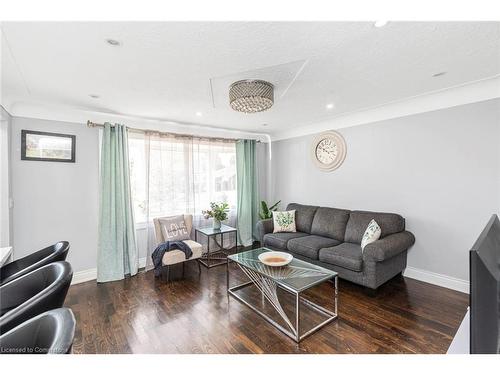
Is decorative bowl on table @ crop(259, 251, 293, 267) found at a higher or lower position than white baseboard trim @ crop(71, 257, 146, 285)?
higher

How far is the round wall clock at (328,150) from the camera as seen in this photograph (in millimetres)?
3840

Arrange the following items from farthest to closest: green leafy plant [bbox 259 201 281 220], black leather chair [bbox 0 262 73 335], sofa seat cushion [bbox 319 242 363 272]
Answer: green leafy plant [bbox 259 201 281 220]
sofa seat cushion [bbox 319 242 363 272]
black leather chair [bbox 0 262 73 335]

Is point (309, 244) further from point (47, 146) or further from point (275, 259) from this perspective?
point (47, 146)

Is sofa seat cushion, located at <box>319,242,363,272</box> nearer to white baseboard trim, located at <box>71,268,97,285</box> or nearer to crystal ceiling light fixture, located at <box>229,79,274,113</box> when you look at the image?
crystal ceiling light fixture, located at <box>229,79,274,113</box>

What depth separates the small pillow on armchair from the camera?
140 inches

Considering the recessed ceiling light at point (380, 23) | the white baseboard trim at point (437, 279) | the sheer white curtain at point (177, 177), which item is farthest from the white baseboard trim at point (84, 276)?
the white baseboard trim at point (437, 279)

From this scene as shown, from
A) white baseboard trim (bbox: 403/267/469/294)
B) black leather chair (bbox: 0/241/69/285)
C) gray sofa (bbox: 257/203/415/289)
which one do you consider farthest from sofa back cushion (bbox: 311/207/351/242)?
black leather chair (bbox: 0/241/69/285)

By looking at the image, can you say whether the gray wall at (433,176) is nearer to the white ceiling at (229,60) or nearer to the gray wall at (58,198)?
the white ceiling at (229,60)

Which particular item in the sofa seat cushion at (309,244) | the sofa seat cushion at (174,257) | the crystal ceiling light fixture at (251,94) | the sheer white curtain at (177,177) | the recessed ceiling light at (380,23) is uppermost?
the recessed ceiling light at (380,23)

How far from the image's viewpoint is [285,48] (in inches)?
69.0

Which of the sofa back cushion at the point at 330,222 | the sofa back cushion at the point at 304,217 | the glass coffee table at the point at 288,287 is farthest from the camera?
the sofa back cushion at the point at 304,217

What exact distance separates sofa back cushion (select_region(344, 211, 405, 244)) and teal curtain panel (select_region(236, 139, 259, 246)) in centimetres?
195

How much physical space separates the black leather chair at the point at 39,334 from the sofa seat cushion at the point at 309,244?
9.03 ft
